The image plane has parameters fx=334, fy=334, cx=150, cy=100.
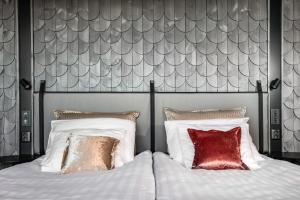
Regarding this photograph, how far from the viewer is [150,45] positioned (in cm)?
339

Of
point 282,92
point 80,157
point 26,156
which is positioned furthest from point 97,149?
point 282,92

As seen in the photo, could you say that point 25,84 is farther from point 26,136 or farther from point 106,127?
point 106,127

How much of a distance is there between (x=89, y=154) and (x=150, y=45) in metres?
1.41

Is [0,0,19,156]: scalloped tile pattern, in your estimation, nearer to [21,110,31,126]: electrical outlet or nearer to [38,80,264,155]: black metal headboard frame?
[21,110,31,126]: electrical outlet

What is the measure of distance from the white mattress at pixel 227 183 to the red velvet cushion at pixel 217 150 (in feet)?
0.20

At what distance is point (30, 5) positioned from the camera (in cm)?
338

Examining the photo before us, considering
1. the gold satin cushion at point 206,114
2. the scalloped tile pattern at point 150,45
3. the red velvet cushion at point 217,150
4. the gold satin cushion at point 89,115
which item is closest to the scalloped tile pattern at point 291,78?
the scalloped tile pattern at point 150,45

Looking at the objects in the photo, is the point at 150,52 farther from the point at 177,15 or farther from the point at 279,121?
the point at 279,121

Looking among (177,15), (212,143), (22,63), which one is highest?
(177,15)

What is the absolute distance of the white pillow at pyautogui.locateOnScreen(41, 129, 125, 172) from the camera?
2605 mm

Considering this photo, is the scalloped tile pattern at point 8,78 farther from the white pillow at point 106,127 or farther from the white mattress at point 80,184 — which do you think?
the white mattress at point 80,184

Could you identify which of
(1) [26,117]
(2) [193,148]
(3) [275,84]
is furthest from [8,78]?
(3) [275,84]

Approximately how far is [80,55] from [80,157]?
130 centimetres

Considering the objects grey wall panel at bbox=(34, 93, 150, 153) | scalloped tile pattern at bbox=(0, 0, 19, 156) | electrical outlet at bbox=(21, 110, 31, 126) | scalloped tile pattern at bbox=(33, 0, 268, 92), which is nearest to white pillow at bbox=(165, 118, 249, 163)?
grey wall panel at bbox=(34, 93, 150, 153)
